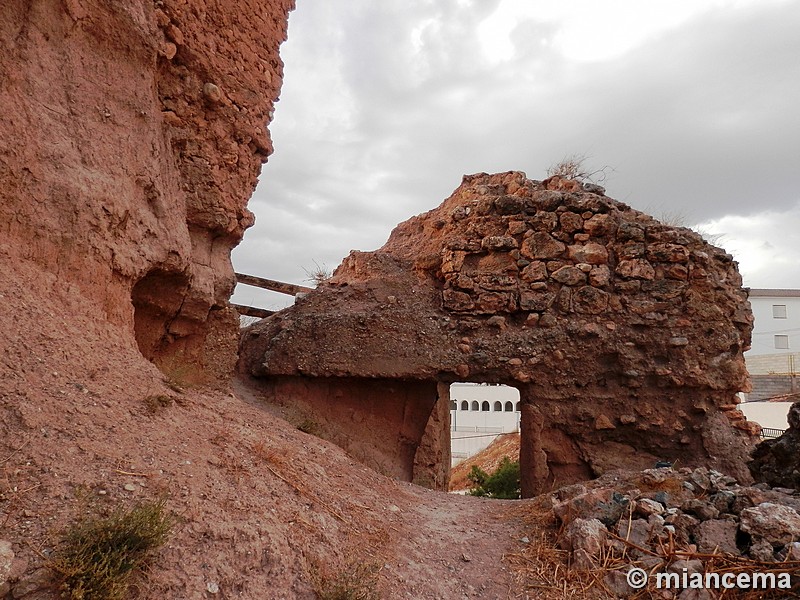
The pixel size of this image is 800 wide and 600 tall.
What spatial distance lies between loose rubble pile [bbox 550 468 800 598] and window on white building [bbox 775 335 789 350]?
3054cm

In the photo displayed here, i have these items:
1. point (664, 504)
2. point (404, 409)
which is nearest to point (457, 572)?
point (664, 504)

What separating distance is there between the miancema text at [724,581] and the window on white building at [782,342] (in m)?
31.8

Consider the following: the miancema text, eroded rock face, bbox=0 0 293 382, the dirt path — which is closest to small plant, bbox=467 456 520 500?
the dirt path

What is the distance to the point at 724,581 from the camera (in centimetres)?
276

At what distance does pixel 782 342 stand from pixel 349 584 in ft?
110

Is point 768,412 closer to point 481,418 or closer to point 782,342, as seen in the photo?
point 481,418

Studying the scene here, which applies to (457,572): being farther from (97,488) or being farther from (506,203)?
(506,203)

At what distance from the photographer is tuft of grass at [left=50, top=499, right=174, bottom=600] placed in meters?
1.74

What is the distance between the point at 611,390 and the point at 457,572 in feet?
15.3

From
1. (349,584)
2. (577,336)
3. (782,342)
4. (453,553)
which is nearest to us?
(349,584)

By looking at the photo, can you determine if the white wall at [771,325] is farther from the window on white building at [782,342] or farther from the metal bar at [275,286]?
the metal bar at [275,286]

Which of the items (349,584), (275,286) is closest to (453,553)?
(349,584)

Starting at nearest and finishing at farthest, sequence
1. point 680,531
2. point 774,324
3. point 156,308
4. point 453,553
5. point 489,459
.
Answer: point 680,531, point 453,553, point 156,308, point 489,459, point 774,324

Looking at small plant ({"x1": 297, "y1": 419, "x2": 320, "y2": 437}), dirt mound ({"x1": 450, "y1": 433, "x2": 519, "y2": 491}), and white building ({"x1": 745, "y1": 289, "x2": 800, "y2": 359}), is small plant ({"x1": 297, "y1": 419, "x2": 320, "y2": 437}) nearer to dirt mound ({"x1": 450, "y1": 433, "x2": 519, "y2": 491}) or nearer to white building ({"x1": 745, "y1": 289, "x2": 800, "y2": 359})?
dirt mound ({"x1": 450, "y1": 433, "x2": 519, "y2": 491})
